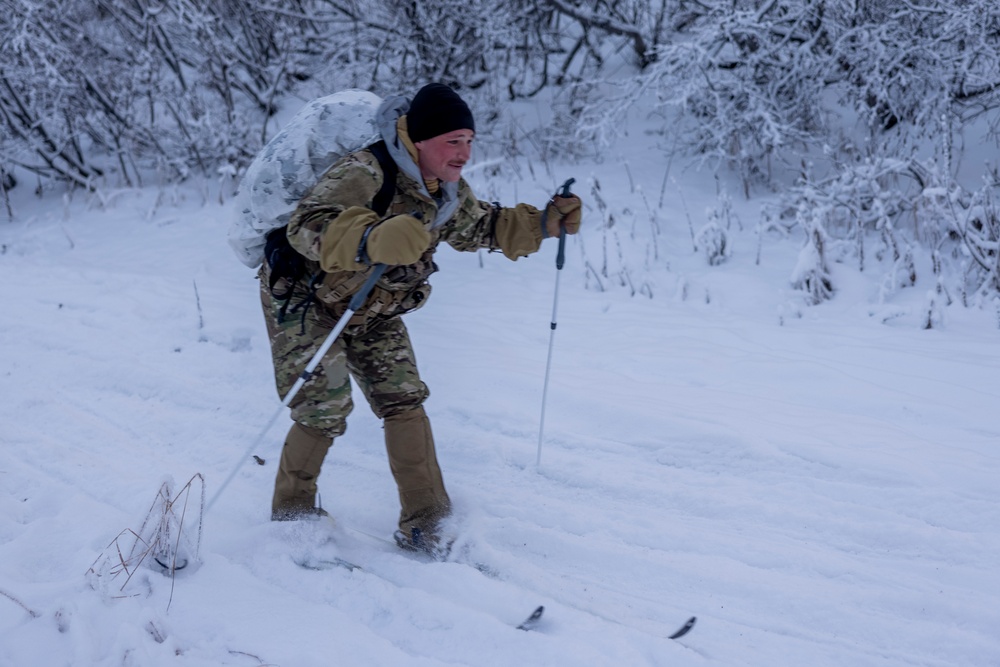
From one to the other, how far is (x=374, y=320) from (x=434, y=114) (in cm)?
80

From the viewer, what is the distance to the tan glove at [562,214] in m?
3.31

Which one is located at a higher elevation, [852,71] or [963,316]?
[852,71]

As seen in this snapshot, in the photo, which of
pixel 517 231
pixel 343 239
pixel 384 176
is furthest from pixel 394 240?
pixel 517 231

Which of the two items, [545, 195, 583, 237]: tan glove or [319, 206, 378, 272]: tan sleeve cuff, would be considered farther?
[545, 195, 583, 237]: tan glove

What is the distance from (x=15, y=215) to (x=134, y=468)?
7118mm

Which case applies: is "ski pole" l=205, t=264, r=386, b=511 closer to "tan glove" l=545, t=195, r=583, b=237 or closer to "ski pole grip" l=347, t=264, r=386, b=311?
"ski pole grip" l=347, t=264, r=386, b=311

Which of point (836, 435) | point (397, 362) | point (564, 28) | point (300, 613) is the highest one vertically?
point (564, 28)

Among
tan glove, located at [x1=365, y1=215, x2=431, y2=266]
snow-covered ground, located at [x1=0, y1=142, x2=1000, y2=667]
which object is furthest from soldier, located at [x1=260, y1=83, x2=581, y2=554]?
Result: snow-covered ground, located at [x1=0, y1=142, x2=1000, y2=667]

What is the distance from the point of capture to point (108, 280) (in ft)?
21.2

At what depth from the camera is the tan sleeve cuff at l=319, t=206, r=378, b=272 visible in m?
2.54

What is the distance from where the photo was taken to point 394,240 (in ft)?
8.29

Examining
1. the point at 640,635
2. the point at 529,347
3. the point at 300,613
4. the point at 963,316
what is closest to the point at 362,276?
the point at 300,613

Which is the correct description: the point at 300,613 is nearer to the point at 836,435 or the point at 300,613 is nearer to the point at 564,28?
the point at 836,435

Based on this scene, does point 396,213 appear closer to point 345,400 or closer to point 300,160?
point 300,160
